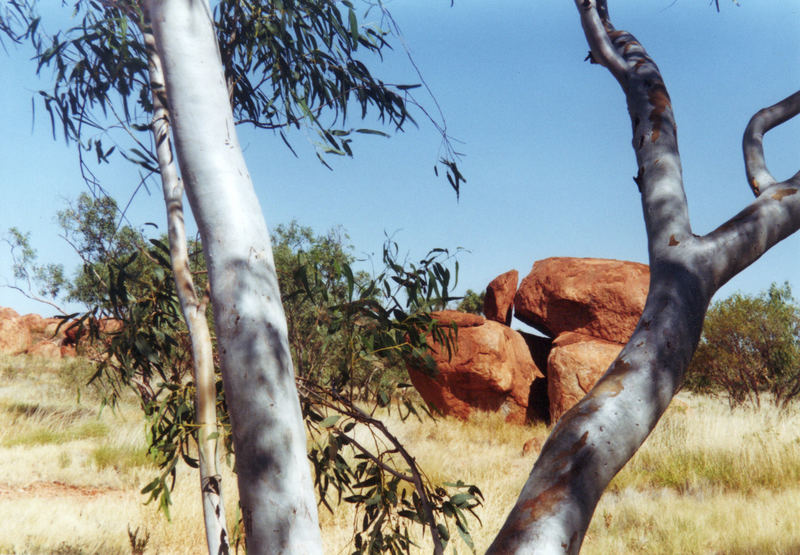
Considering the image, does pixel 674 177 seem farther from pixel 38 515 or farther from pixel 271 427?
pixel 38 515

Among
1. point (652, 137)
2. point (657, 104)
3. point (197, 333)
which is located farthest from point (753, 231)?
point (197, 333)

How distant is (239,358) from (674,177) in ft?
4.73

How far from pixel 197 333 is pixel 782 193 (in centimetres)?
221

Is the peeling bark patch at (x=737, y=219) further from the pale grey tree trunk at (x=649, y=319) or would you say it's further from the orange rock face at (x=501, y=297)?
the orange rock face at (x=501, y=297)

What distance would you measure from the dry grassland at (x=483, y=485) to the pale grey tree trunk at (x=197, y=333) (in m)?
0.92

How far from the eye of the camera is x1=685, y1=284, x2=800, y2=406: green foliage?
12.1 m

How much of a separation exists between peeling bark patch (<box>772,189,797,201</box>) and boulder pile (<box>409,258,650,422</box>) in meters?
8.72

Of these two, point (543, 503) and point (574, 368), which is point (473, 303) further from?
point (543, 503)

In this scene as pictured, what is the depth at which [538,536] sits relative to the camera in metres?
1.28

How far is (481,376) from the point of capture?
11.2m

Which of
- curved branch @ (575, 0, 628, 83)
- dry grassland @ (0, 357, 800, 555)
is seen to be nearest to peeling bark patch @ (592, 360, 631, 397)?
curved branch @ (575, 0, 628, 83)

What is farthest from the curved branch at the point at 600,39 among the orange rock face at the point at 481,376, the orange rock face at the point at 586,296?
the orange rock face at the point at 586,296

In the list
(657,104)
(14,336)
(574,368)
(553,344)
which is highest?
(14,336)

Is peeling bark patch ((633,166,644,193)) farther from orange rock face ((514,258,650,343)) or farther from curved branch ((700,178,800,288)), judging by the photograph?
orange rock face ((514,258,650,343))
